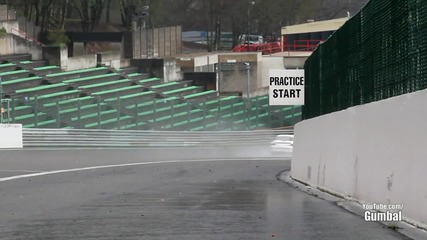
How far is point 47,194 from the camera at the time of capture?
14523 millimetres

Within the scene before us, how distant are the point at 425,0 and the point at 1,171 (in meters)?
14.8

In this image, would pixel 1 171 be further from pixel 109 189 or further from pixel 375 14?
pixel 375 14

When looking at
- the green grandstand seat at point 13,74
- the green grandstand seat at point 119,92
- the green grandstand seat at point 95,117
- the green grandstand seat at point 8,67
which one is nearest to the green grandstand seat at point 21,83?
the green grandstand seat at point 13,74

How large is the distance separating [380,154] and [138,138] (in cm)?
3194

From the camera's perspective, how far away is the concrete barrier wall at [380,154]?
8930mm

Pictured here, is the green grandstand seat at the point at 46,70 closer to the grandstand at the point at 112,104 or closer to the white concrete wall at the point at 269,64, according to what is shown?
the grandstand at the point at 112,104

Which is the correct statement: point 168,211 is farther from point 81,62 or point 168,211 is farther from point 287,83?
point 81,62

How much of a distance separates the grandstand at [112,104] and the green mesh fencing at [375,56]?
2427 centimetres

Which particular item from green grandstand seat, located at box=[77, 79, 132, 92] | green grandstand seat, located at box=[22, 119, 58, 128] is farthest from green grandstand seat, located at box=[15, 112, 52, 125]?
green grandstand seat, located at box=[77, 79, 132, 92]

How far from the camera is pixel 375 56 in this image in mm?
12164

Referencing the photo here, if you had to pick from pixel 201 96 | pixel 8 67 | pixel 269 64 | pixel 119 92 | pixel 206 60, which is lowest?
pixel 201 96

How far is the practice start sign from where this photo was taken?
20812 mm

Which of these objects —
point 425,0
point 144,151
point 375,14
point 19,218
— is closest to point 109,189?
point 19,218

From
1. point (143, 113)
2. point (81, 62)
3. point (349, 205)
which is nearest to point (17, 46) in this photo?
point (81, 62)
